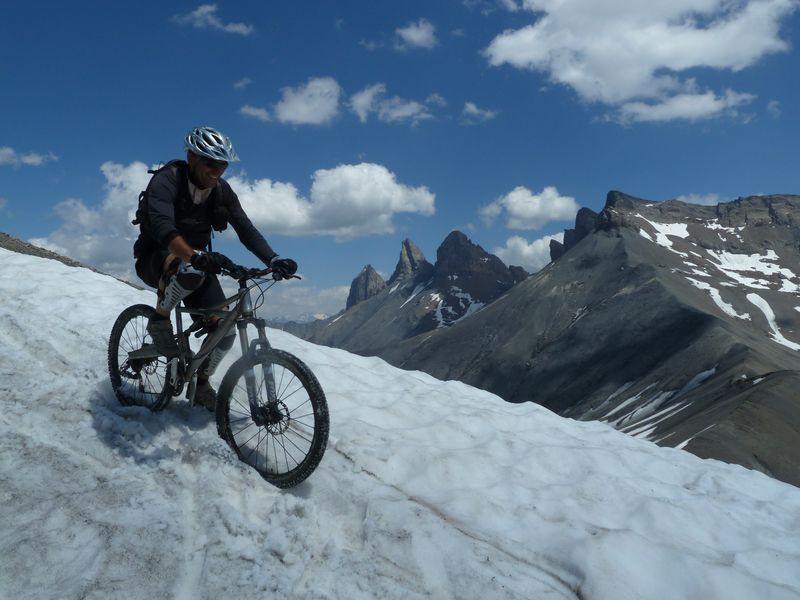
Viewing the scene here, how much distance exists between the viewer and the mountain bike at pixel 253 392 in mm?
6992

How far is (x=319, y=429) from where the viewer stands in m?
6.80

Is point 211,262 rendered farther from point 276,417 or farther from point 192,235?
point 276,417

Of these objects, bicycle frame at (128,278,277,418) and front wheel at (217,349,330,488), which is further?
bicycle frame at (128,278,277,418)

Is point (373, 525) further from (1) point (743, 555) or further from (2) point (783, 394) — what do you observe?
(2) point (783, 394)

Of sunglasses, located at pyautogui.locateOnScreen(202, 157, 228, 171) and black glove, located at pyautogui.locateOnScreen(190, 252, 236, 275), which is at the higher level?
sunglasses, located at pyautogui.locateOnScreen(202, 157, 228, 171)

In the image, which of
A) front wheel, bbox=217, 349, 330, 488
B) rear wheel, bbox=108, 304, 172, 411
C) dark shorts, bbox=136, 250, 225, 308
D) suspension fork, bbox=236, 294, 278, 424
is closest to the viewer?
front wheel, bbox=217, 349, 330, 488

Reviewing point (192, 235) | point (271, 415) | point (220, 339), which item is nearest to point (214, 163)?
point (192, 235)

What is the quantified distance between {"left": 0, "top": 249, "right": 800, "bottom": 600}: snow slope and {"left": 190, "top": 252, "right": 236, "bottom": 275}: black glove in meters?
2.35

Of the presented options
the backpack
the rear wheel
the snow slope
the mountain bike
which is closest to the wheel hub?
the mountain bike

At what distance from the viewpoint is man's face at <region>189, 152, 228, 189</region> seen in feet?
25.1

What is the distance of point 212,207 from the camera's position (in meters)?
8.36

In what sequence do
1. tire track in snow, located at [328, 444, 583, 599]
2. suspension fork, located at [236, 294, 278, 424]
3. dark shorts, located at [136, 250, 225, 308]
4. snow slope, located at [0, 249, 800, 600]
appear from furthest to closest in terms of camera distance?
dark shorts, located at [136, 250, 225, 308] → suspension fork, located at [236, 294, 278, 424] → tire track in snow, located at [328, 444, 583, 599] → snow slope, located at [0, 249, 800, 600]

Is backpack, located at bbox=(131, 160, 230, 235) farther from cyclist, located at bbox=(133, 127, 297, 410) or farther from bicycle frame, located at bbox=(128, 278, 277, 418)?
bicycle frame, located at bbox=(128, 278, 277, 418)

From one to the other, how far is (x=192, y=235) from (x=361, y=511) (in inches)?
169
